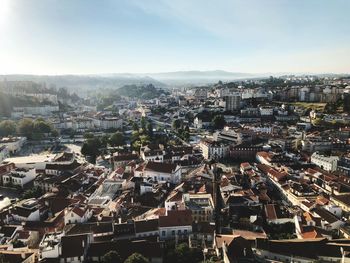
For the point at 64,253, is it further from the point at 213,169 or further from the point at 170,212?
the point at 213,169

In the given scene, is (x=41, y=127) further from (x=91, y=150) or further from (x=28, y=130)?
(x=91, y=150)

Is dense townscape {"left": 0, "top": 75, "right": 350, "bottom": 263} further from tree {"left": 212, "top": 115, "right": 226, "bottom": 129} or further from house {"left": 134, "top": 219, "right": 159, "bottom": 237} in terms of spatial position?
tree {"left": 212, "top": 115, "right": 226, "bottom": 129}

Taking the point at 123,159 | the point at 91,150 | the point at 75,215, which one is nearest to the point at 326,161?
the point at 123,159

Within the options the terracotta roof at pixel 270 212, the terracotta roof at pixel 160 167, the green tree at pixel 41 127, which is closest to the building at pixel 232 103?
the green tree at pixel 41 127

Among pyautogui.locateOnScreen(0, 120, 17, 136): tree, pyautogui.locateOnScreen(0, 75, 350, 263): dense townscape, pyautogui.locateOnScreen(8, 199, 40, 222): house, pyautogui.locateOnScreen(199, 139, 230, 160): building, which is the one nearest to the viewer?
pyautogui.locateOnScreen(0, 75, 350, 263): dense townscape

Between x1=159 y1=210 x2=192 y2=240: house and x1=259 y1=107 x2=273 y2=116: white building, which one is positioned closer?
x1=159 y1=210 x2=192 y2=240: house

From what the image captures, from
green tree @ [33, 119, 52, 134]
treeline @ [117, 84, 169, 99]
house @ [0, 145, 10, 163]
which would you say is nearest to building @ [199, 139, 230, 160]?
house @ [0, 145, 10, 163]

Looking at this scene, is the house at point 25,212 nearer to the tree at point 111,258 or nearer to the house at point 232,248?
the tree at point 111,258

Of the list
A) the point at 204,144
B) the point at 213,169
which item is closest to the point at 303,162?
the point at 213,169
